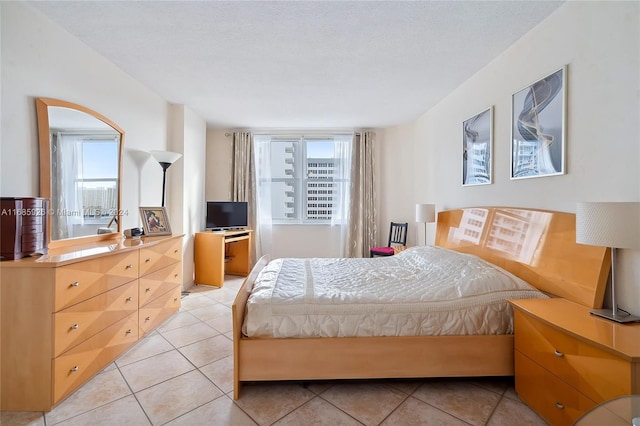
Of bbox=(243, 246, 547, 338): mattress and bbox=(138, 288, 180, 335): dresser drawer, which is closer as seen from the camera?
bbox=(243, 246, 547, 338): mattress

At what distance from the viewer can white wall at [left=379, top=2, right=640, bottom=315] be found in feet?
4.79

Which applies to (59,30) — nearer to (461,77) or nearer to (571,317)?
(461,77)

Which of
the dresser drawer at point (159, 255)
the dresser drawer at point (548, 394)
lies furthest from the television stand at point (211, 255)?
the dresser drawer at point (548, 394)

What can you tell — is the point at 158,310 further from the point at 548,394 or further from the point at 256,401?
the point at 548,394

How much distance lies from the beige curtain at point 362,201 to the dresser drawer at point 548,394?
3.04 metres

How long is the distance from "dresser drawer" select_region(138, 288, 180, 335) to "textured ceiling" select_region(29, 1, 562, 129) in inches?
87.5

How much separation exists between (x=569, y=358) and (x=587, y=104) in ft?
4.81

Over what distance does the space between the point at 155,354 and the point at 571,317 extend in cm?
278

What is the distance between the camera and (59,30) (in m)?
2.05

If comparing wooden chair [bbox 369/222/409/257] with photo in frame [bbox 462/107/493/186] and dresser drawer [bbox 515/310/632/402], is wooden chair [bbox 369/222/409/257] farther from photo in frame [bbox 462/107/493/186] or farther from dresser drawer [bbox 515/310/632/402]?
dresser drawer [bbox 515/310/632/402]

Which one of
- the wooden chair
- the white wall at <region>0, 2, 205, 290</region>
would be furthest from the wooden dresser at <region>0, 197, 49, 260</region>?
the wooden chair

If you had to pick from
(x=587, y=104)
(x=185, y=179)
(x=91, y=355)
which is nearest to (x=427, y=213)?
(x=587, y=104)

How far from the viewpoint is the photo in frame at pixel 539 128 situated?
72.1 inches

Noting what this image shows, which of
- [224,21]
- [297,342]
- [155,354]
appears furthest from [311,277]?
[224,21]
